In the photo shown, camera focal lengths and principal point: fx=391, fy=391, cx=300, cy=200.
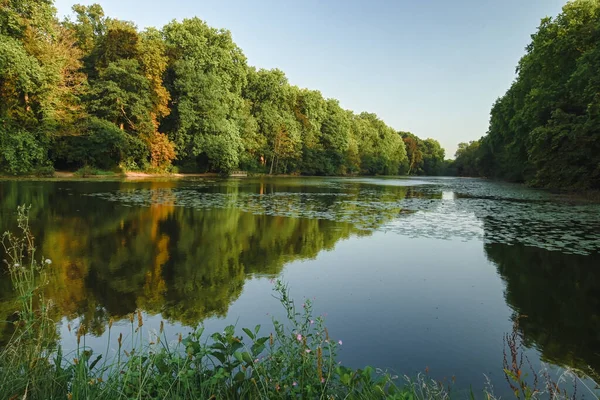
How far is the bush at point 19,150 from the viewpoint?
95.2 ft

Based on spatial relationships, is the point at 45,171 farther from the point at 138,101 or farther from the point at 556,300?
the point at 556,300

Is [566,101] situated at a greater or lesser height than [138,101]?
lesser

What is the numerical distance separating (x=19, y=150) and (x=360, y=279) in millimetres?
32675

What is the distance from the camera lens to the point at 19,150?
98.4ft

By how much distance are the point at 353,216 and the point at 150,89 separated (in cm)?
3317

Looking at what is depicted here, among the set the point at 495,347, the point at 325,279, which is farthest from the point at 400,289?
the point at 495,347

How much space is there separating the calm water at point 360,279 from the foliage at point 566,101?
11.8 m

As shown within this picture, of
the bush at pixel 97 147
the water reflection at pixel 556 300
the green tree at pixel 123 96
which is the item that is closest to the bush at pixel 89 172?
the bush at pixel 97 147

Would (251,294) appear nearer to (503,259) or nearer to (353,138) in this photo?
(503,259)

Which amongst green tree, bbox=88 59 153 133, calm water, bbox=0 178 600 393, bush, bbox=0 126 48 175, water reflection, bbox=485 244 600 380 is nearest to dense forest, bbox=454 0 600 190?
calm water, bbox=0 178 600 393

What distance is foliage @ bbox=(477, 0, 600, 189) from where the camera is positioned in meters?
22.0

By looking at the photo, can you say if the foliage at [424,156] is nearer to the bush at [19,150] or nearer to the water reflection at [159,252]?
the bush at [19,150]

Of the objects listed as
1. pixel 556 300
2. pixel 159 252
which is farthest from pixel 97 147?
pixel 556 300

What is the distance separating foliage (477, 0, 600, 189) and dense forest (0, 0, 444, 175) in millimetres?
31404
